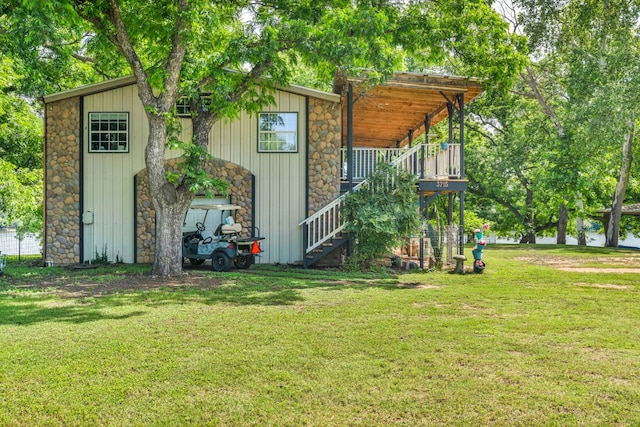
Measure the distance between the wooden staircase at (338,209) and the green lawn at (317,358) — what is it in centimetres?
379

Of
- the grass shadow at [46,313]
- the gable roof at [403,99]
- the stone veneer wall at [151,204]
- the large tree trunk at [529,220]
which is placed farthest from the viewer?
the large tree trunk at [529,220]

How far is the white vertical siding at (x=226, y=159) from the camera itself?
41.5ft

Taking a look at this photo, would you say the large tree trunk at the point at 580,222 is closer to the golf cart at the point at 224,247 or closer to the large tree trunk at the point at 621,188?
the large tree trunk at the point at 621,188

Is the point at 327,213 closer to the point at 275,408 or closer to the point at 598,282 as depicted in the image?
the point at 598,282

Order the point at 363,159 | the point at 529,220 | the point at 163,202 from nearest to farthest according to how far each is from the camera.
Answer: the point at 163,202
the point at 363,159
the point at 529,220

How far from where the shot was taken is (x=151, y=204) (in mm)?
12664

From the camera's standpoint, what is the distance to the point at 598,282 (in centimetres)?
991

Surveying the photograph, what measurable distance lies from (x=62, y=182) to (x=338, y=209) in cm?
711

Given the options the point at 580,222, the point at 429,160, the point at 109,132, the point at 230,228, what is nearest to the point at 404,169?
the point at 429,160

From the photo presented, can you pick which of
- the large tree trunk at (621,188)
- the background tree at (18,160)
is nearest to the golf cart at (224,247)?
the background tree at (18,160)

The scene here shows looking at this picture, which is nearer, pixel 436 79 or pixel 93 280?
pixel 93 280

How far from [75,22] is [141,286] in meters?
4.76

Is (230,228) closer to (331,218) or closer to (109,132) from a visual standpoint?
(331,218)

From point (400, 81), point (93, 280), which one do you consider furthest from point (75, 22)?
point (400, 81)
